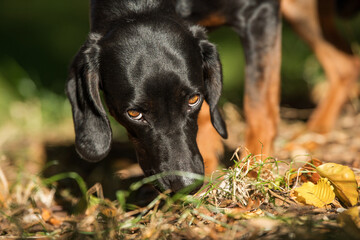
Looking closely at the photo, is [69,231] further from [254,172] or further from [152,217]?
[254,172]

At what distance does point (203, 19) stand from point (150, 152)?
1199 mm

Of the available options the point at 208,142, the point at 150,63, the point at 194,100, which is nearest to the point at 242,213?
the point at 194,100

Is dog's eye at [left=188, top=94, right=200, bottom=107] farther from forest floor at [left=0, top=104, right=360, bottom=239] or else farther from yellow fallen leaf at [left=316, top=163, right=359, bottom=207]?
yellow fallen leaf at [left=316, top=163, right=359, bottom=207]

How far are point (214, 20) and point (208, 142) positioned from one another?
34.5 inches

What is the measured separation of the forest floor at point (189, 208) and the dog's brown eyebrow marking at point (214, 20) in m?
0.95

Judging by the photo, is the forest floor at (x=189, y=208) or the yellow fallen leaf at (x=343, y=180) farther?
the yellow fallen leaf at (x=343, y=180)

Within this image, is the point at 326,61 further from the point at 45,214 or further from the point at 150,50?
the point at 45,214

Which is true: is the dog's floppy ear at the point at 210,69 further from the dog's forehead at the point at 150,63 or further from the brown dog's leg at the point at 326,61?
the brown dog's leg at the point at 326,61

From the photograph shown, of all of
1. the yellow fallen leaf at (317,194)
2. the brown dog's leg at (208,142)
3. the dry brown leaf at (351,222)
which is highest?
the dry brown leaf at (351,222)

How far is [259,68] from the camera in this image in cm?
327

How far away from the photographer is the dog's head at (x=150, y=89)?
8.05 ft

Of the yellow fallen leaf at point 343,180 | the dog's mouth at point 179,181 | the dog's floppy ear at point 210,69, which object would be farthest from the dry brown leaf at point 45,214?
the yellow fallen leaf at point 343,180

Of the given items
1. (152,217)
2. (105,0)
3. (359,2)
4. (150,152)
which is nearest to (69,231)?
(152,217)

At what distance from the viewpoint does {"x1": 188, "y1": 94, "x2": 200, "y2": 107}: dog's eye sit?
2.58m
